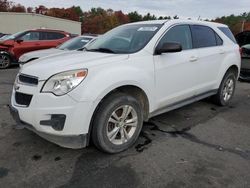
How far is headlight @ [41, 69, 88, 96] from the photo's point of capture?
9.10 ft

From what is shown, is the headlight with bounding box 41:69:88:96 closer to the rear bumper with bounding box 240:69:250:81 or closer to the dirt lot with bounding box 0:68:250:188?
the dirt lot with bounding box 0:68:250:188

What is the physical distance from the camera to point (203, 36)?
4641 millimetres

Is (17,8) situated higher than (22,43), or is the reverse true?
(17,8)

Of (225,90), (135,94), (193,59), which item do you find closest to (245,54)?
(225,90)

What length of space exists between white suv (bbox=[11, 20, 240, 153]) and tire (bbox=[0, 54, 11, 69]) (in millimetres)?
7847

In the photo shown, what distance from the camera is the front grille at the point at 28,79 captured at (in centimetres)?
292

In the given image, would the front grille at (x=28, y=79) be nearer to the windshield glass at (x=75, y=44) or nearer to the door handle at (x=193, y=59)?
the door handle at (x=193, y=59)

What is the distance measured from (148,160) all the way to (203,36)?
2648mm

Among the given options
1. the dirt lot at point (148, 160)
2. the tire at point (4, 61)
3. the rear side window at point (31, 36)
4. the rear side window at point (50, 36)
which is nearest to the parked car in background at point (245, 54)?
the dirt lot at point (148, 160)

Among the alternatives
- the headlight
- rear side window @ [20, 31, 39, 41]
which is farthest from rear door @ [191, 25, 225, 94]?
rear side window @ [20, 31, 39, 41]

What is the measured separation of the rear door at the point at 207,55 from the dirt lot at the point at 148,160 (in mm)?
801

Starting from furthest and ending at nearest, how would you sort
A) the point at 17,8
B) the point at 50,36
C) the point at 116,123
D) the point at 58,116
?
the point at 17,8, the point at 50,36, the point at 116,123, the point at 58,116

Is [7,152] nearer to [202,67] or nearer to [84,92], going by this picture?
[84,92]

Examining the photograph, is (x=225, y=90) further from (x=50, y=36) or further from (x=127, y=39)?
(x=50, y=36)
